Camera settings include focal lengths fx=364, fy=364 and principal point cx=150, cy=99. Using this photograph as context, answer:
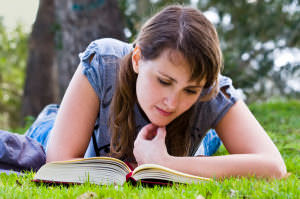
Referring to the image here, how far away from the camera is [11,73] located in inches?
766

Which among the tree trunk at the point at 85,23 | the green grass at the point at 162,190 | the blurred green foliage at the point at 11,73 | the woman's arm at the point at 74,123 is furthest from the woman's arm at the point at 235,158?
the blurred green foliage at the point at 11,73

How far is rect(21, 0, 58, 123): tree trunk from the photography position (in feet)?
31.9

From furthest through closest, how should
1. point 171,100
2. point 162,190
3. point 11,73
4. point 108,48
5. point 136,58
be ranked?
point 11,73
point 108,48
point 136,58
point 171,100
point 162,190

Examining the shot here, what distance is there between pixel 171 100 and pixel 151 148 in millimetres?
362

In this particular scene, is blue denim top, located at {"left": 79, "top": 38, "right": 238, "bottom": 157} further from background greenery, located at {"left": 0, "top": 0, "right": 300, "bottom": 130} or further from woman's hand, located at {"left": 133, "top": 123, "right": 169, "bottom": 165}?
background greenery, located at {"left": 0, "top": 0, "right": 300, "bottom": 130}

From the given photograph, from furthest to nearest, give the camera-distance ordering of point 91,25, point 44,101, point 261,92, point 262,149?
1. point 261,92
2. point 44,101
3. point 91,25
4. point 262,149

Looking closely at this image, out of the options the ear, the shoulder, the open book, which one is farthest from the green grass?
the shoulder

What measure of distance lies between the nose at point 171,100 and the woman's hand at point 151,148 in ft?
0.87

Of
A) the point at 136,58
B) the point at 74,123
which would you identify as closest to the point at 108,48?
the point at 136,58

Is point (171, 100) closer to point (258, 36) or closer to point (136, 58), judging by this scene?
point (136, 58)

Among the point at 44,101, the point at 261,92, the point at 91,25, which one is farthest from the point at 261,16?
the point at 44,101

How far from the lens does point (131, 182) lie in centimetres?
216

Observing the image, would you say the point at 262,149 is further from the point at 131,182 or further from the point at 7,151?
the point at 7,151

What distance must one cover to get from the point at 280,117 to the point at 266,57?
231 centimetres
